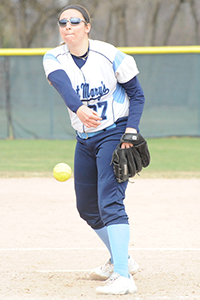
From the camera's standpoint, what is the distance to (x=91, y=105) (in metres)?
3.10

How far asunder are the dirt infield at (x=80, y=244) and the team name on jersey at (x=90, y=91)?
130 centimetres

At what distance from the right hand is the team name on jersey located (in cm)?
17

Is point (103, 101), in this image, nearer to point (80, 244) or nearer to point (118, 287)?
point (118, 287)

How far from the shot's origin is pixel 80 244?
4.32 meters

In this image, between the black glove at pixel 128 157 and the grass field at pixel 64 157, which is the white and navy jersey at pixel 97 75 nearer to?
the black glove at pixel 128 157

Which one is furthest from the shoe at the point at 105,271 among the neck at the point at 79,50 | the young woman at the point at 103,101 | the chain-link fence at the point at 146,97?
the chain-link fence at the point at 146,97

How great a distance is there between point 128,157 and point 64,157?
6.67 metres

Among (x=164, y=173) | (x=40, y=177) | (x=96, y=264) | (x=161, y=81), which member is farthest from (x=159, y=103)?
(x=96, y=264)

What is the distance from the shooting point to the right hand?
9.41ft

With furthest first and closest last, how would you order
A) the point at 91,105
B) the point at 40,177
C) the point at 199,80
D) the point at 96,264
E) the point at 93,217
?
the point at 199,80 < the point at 40,177 < the point at 96,264 < the point at 93,217 < the point at 91,105

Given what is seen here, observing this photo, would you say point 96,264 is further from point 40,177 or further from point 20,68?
point 20,68

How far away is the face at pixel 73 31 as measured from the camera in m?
3.00

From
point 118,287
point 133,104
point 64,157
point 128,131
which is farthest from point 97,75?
point 64,157

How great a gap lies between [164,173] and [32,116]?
18.5ft
